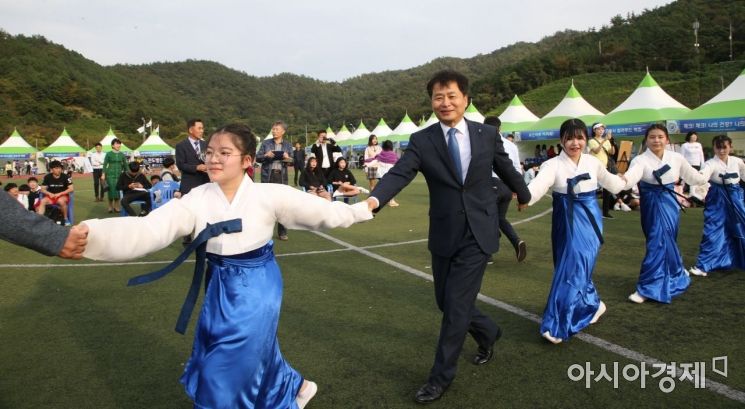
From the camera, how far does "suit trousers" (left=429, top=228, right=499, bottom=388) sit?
3.36 metres

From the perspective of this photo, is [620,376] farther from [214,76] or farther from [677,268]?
[214,76]

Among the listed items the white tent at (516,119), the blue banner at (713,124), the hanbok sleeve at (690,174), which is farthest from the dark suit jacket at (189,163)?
the white tent at (516,119)

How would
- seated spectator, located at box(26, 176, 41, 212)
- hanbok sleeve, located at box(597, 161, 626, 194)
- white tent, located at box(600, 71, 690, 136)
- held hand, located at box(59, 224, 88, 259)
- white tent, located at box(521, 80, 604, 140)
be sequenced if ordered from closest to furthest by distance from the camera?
1. held hand, located at box(59, 224, 88, 259)
2. hanbok sleeve, located at box(597, 161, 626, 194)
3. seated spectator, located at box(26, 176, 41, 212)
4. white tent, located at box(600, 71, 690, 136)
5. white tent, located at box(521, 80, 604, 140)

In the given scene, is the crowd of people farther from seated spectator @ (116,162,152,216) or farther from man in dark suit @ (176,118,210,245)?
seated spectator @ (116,162,152,216)

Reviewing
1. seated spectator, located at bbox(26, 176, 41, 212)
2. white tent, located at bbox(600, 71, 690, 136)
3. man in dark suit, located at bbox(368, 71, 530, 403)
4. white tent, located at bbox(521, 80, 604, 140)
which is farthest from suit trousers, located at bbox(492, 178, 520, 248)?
white tent, located at bbox(521, 80, 604, 140)

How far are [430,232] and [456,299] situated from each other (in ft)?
1.74

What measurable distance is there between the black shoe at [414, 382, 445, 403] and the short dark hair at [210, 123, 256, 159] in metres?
1.92

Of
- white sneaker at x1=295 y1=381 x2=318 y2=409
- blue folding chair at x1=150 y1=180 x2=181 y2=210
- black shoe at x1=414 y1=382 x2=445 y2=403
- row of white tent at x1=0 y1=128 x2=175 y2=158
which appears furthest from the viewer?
row of white tent at x1=0 y1=128 x2=175 y2=158

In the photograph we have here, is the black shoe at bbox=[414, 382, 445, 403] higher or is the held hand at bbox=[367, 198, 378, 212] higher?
the held hand at bbox=[367, 198, 378, 212]

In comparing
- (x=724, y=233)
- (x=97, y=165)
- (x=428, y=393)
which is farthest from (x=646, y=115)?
(x=97, y=165)

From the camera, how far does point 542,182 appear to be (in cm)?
440

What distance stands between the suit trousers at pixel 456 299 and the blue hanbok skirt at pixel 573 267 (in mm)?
1122

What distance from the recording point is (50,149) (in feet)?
122

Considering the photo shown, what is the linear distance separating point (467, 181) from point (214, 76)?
148647 millimetres
